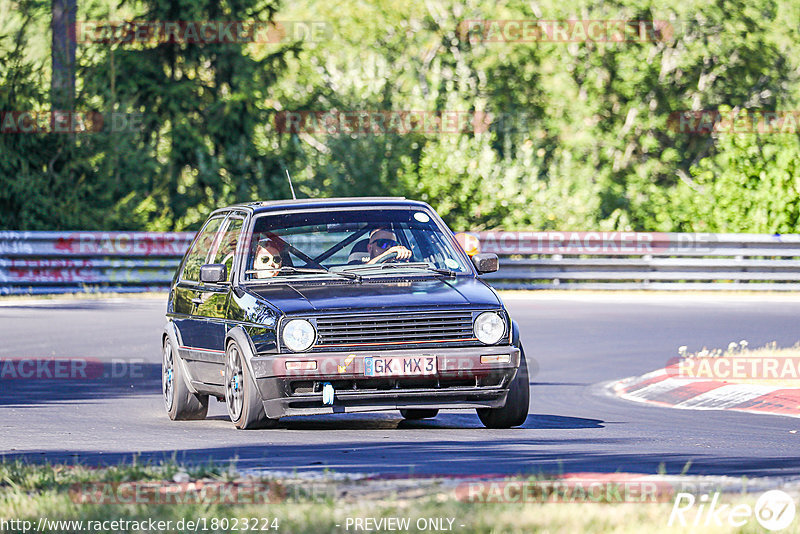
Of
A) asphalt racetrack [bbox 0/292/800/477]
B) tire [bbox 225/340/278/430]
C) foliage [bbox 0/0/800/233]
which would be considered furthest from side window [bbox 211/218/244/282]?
foliage [bbox 0/0/800/233]

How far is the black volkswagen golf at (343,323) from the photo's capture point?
393 inches

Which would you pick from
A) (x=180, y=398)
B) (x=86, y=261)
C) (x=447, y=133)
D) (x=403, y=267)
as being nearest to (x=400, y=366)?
(x=403, y=267)

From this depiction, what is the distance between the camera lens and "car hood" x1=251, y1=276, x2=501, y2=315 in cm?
1010

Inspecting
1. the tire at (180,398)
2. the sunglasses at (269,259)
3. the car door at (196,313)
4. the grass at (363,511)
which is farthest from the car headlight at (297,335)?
the grass at (363,511)

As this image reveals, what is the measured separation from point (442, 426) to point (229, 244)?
2.15m

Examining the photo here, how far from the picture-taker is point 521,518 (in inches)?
239

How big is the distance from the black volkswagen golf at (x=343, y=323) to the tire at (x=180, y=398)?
12 millimetres

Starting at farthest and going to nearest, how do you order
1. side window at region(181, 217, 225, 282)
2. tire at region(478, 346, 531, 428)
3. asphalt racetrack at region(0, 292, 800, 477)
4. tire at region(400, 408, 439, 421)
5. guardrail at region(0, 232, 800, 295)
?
guardrail at region(0, 232, 800, 295)
side window at region(181, 217, 225, 282)
tire at region(400, 408, 439, 421)
tire at region(478, 346, 531, 428)
asphalt racetrack at region(0, 292, 800, 477)

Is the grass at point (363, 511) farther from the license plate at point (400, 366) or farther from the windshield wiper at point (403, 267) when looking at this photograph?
the windshield wiper at point (403, 267)

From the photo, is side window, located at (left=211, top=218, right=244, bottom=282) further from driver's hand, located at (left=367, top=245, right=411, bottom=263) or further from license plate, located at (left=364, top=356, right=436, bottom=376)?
license plate, located at (left=364, top=356, right=436, bottom=376)

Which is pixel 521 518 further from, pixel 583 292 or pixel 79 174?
pixel 79 174

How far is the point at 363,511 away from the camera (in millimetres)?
6277

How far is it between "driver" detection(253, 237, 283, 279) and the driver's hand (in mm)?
691

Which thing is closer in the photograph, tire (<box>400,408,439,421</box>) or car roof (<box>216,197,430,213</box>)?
car roof (<box>216,197,430,213</box>)
